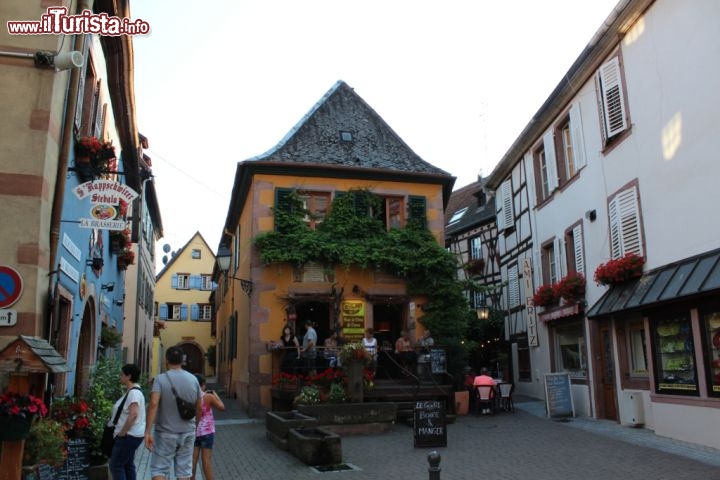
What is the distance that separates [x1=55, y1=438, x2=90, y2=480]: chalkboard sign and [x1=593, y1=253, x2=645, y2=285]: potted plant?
1047 cm

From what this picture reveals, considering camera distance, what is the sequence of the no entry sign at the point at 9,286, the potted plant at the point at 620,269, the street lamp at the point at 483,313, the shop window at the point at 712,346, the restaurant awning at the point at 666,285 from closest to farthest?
the no entry sign at the point at 9,286
the restaurant awning at the point at 666,285
the shop window at the point at 712,346
the potted plant at the point at 620,269
the street lamp at the point at 483,313

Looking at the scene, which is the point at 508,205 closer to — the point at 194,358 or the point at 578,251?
the point at 578,251

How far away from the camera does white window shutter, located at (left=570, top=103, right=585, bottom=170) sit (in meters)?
15.9

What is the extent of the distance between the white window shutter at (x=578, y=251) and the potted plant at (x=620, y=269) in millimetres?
1825

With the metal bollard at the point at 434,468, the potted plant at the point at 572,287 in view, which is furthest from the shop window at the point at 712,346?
the metal bollard at the point at 434,468

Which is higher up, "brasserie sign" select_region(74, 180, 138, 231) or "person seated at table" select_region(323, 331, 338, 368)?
"brasserie sign" select_region(74, 180, 138, 231)

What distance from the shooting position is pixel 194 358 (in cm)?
4766

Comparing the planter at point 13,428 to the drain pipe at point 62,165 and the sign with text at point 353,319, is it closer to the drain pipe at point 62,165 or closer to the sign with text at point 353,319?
the drain pipe at point 62,165

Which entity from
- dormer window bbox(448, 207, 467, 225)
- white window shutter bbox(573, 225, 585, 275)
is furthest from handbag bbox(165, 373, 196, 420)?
dormer window bbox(448, 207, 467, 225)

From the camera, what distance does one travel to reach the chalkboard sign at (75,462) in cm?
730

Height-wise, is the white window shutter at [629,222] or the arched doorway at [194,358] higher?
the white window shutter at [629,222]

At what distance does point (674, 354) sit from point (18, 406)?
34.7ft

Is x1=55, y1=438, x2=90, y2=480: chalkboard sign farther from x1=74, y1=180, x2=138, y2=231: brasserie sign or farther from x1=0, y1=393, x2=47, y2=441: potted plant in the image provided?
x1=74, y1=180, x2=138, y2=231: brasserie sign

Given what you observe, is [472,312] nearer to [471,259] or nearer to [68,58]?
[471,259]
